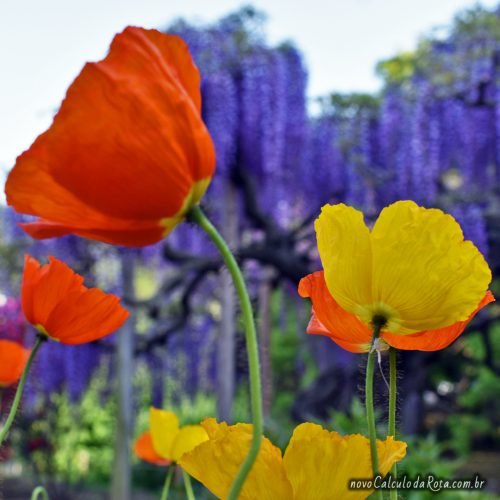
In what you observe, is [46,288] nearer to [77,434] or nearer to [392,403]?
[392,403]

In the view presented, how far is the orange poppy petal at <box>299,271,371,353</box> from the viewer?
0.46 metres

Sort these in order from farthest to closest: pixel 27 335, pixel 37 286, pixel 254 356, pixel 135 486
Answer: pixel 135 486 < pixel 27 335 < pixel 37 286 < pixel 254 356

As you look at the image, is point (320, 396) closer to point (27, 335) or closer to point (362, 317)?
point (27, 335)

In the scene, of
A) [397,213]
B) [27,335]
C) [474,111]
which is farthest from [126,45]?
[27,335]

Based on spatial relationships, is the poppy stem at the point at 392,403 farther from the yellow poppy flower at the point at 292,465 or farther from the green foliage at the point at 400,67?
the green foliage at the point at 400,67

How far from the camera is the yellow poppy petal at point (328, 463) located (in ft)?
1.31

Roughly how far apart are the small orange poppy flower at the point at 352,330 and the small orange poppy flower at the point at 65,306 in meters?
0.13

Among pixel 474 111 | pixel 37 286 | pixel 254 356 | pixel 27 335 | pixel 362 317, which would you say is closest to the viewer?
pixel 254 356

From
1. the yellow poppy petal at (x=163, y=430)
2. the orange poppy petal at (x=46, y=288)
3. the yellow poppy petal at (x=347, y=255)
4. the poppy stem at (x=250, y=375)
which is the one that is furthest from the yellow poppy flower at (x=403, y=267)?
the yellow poppy petal at (x=163, y=430)

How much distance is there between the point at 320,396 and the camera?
6691 millimetres

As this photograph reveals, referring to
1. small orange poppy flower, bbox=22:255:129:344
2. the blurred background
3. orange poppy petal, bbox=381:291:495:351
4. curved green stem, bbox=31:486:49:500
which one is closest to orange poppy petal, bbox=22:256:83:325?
small orange poppy flower, bbox=22:255:129:344

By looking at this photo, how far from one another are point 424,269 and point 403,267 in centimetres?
1

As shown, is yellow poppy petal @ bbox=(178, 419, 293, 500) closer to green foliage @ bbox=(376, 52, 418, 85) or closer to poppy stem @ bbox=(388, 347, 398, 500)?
poppy stem @ bbox=(388, 347, 398, 500)

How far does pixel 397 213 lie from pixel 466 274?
0.15ft
